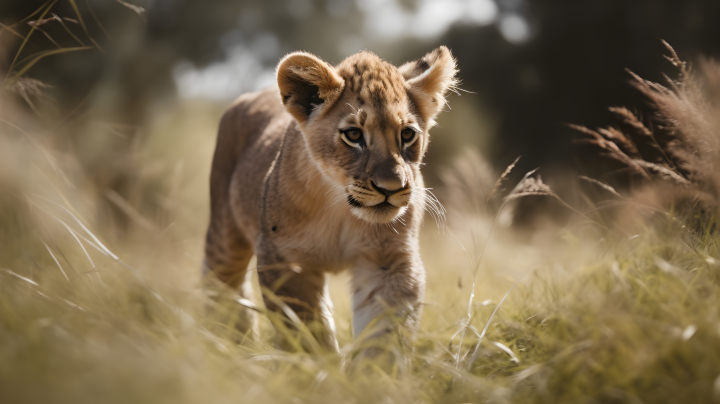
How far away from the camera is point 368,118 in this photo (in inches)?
114

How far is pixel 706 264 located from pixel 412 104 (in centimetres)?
175

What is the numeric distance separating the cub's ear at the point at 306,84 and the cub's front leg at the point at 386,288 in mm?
969

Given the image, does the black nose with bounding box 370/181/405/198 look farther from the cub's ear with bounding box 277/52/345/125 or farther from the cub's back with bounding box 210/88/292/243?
the cub's back with bounding box 210/88/292/243

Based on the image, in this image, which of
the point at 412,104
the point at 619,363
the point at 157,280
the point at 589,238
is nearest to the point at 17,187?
the point at 157,280

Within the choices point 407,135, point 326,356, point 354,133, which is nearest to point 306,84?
point 354,133

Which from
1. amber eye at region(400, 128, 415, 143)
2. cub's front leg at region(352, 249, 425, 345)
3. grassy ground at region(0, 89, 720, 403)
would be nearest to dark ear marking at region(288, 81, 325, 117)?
amber eye at region(400, 128, 415, 143)

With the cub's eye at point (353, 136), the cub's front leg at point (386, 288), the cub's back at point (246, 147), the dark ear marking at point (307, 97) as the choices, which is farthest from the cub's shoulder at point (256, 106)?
the cub's front leg at point (386, 288)

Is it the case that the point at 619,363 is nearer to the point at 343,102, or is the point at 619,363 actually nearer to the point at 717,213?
the point at 717,213

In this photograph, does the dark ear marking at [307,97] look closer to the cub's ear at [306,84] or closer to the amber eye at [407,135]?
the cub's ear at [306,84]

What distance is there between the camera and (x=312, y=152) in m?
3.15

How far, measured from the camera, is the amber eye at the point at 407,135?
305cm

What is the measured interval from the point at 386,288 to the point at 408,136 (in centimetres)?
88

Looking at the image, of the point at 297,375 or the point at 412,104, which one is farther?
the point at 412,104

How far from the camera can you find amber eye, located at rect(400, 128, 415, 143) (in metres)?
3.05
